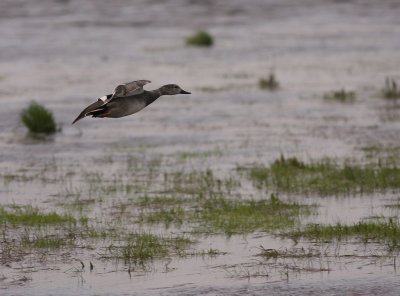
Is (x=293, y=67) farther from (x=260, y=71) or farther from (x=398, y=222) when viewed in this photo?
(x=398, y=222)

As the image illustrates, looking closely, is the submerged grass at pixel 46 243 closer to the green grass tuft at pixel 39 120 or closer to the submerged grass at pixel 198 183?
the submerged grass at pixel 198 183

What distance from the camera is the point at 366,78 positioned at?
90.9 ft

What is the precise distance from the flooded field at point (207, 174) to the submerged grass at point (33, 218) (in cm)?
3

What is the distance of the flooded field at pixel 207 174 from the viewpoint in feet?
36.1

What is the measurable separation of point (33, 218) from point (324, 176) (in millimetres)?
4376

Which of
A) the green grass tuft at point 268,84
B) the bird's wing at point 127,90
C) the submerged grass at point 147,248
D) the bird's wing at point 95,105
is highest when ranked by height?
the green grass tuft at point 268,84

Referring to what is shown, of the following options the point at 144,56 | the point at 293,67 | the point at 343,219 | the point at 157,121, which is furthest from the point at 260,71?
the point at 343,219

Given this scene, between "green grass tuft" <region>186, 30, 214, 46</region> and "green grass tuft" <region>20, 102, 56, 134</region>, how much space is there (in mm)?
15171

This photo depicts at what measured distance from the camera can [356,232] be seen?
12.2 metres

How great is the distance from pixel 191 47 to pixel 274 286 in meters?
25.3

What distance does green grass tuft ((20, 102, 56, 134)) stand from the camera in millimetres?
19938

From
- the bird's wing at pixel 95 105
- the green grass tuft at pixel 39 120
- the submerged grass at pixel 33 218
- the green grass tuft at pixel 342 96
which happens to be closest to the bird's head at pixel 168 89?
the bird's wing at pixel 95 105

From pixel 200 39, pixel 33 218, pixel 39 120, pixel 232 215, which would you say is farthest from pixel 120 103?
pixel 200 39

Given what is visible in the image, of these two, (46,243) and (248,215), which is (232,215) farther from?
(46,243)
